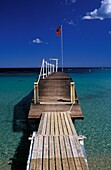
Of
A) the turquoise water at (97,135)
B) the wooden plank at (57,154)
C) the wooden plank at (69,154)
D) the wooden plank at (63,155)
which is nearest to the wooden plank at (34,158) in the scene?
the wooden plank at (57,154)

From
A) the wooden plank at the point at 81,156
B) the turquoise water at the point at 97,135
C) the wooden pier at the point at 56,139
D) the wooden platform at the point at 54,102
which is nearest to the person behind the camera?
the wooden plank at the point at 81,156

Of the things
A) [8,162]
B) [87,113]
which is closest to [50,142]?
[8,162]

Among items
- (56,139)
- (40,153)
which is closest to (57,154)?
(40,153)

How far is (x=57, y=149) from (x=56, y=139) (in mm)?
636

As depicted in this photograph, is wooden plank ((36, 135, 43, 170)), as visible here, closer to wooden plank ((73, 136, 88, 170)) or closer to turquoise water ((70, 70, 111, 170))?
wooden plank ((73, 136, 88, 170))

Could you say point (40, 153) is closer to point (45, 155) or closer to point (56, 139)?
point (45, 155)

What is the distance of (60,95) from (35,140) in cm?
653

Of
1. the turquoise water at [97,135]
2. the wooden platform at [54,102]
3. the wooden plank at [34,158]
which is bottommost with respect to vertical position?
the turquoise water at [97,135]

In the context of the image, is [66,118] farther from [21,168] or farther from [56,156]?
[56,156]

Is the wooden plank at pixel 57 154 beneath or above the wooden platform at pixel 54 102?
beneath

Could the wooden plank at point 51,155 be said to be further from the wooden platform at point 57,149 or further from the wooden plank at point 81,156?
the wooden plank at point 81,156

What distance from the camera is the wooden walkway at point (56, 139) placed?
4.72m

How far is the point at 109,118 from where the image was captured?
13102mm

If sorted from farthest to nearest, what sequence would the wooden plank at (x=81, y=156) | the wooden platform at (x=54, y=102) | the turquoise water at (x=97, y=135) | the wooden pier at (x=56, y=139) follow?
the wooden platform at (x=54, y=102) < the turquoise water at (x=97, y=135) < the wooden pier at (x=56, y=139) < the wooden plank at (x=81, y=156)
